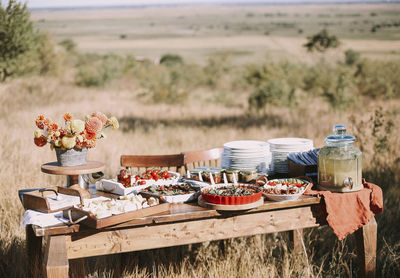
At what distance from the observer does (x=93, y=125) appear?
3.04 meters

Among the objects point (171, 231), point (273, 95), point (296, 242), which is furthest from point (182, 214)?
point (273, 95)

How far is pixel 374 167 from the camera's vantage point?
628 cm

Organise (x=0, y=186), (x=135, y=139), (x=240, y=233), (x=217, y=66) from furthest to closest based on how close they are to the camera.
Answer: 1. (x=217, y=66)
2. (x=135, y=139)
3. (x=0, y=186)
4. (x=240, y=233)

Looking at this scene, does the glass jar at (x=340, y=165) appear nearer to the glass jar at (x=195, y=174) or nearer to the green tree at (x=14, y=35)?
the glass jar at (x=195, y=174)

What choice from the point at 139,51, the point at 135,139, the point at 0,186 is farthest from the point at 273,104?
the point at 139,51

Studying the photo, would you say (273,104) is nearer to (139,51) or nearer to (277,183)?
(277,183)

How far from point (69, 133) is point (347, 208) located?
1.85 m

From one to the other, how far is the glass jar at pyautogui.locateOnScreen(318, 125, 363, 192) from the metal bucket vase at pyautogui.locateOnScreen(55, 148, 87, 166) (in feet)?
5.17

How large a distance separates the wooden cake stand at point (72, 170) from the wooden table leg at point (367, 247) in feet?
5.99

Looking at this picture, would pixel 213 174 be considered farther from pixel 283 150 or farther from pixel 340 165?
pixel 340 165

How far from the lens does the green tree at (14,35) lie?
11.8 m

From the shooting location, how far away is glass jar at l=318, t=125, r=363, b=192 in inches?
122

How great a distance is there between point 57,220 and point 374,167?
15.5 ft

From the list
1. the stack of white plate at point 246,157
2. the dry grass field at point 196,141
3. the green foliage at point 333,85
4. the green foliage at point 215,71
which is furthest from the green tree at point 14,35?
the green foliage at point 215,71
